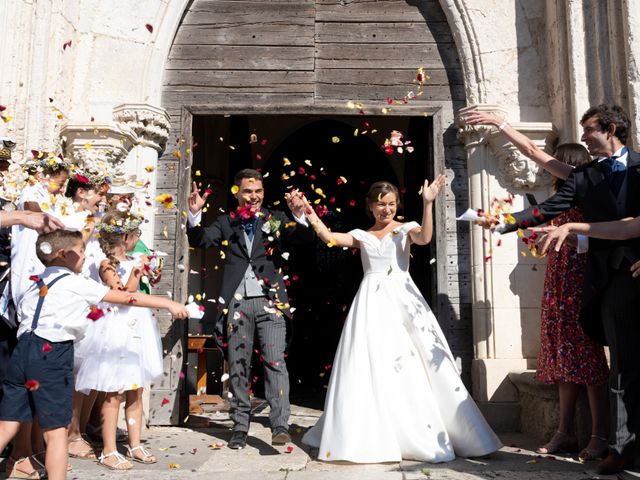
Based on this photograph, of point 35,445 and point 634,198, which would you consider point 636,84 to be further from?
point 35,445

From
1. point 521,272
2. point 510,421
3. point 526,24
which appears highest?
point 526,24

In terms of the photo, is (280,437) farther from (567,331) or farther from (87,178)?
(87,178)

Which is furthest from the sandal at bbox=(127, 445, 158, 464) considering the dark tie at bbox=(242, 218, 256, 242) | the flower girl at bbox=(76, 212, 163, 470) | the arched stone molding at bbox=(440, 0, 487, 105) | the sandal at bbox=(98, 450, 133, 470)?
the arched stone molding at bbox=(440, 0, 487, 105)

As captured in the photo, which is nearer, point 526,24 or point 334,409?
point 334,409

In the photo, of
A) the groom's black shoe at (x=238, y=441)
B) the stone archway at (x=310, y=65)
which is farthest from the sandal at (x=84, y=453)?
the stone archway at (x=310, y=65)

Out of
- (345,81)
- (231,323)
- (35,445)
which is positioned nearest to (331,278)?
(345,81)

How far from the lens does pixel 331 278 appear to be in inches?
427

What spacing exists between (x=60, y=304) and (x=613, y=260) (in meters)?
2.81

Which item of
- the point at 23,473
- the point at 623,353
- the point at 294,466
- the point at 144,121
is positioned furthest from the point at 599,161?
the point at 23,473

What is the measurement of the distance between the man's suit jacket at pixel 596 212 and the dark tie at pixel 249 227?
1.75 meters

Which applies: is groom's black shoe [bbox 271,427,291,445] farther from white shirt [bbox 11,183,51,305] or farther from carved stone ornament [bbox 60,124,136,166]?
carved stone ornament [bbox 60,124,136,166]

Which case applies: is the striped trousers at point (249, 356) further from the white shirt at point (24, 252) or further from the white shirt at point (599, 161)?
the white shirt at point (599, 161)

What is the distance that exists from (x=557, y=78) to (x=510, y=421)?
8.62ft

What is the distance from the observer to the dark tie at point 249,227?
447 cm
